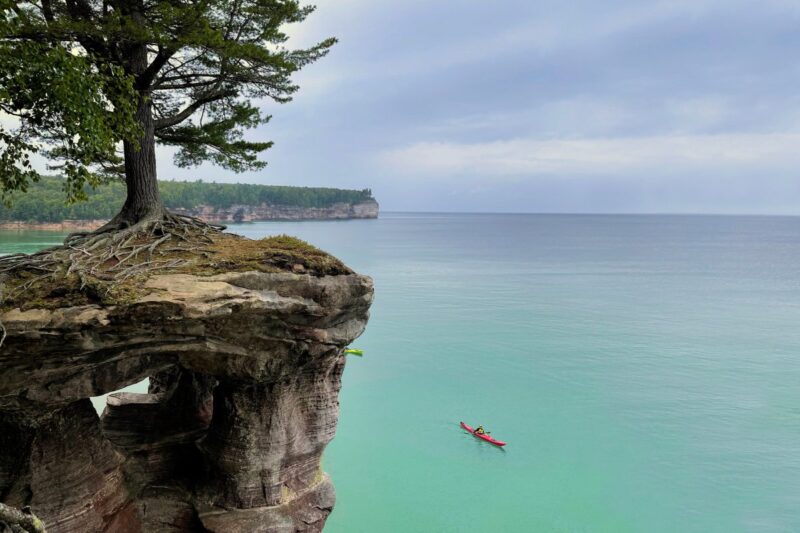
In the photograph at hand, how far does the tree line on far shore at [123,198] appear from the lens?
6462cm

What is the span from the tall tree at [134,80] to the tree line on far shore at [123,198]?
120 cm

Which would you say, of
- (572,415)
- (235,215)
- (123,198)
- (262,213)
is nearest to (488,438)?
(572,415)

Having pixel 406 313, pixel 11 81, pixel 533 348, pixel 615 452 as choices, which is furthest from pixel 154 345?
pixel 406 313

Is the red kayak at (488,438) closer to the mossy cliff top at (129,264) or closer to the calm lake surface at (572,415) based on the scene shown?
the calm lake surface at (572,415)

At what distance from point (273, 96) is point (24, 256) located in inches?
239

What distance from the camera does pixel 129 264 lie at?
347 inches

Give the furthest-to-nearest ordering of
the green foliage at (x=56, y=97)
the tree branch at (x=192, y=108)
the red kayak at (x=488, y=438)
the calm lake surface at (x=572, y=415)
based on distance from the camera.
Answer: the red kayak at (x=488, y=438)
the calm lake surface at (x=572, y=415)
the tree branch at (x=192, y=108)
the green foliage at (x=56, y=97)

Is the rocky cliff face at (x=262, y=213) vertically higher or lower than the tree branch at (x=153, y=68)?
lower

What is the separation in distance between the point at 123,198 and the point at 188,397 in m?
72.8

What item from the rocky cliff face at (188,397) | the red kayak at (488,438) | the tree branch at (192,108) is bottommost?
the red kayak at (488,438)

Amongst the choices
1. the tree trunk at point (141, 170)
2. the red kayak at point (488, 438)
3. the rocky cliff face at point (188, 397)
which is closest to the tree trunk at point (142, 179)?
the tree trunk at point (141, 170)

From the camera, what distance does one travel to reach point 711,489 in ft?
64.0

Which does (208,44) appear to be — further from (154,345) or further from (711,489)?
(711,489)

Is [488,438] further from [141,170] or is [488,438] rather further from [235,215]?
[235,215]
